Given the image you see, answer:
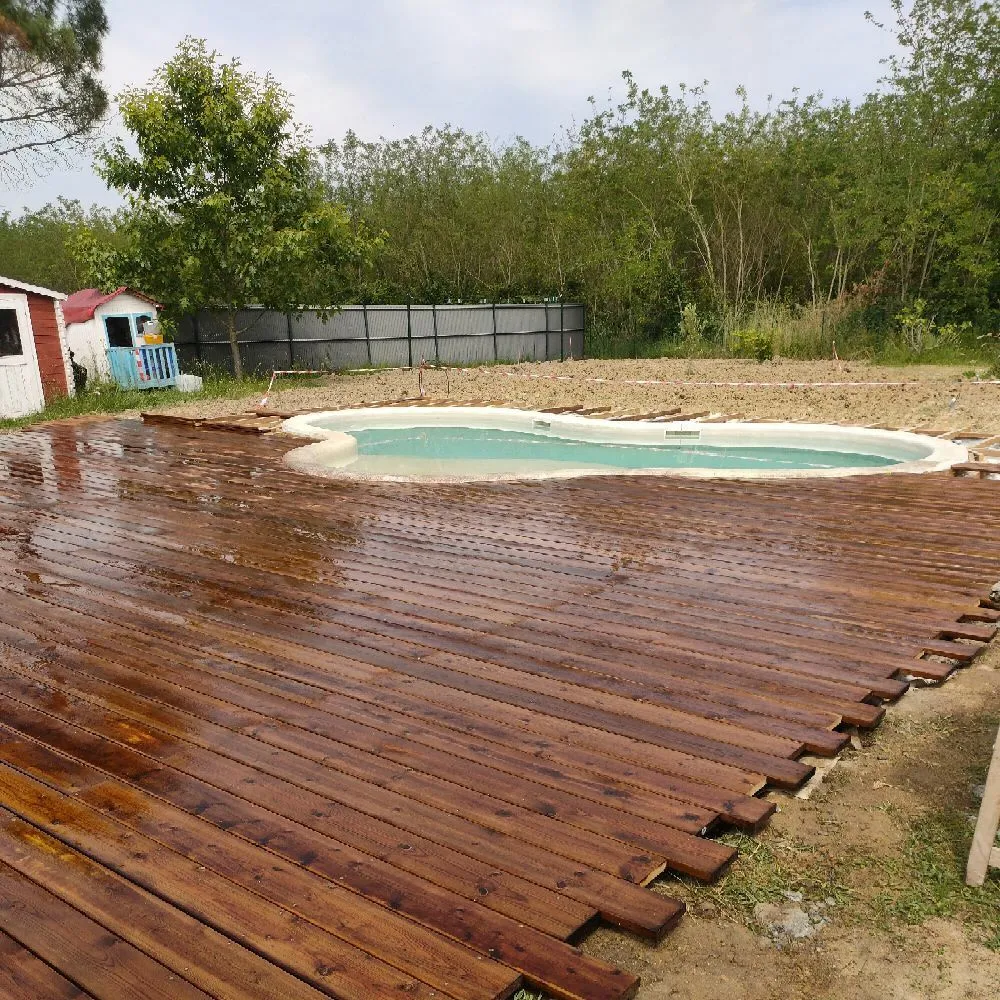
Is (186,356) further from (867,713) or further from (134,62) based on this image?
(867,713)

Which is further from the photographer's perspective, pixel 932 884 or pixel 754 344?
pixel 754 344

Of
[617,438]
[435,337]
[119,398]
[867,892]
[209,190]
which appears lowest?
[617,438]

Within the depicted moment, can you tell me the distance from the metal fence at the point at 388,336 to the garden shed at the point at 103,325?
2.10 meters

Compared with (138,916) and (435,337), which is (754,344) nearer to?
(435,337)

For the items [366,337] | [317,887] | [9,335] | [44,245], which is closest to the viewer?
[317,887]

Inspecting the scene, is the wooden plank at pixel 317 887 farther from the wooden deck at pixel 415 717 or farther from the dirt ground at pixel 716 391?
the dirt ground at pixel 716 391

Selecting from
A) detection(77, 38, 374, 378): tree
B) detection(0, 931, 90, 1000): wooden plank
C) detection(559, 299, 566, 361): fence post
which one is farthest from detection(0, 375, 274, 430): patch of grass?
detection(0, 931, 90, 1000): wooden plank

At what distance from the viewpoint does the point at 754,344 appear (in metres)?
16.4

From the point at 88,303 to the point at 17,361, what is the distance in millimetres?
2426

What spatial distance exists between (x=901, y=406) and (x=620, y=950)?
10.3 metres

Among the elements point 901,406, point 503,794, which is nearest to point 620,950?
point 503,794

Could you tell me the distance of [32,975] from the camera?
1.74m

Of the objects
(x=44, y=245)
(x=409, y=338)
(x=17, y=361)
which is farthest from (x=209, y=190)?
(x=44, y=245)

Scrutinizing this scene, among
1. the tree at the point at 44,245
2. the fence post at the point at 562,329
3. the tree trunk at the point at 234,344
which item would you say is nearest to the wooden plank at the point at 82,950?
the tree trunk at the point at 234,344
